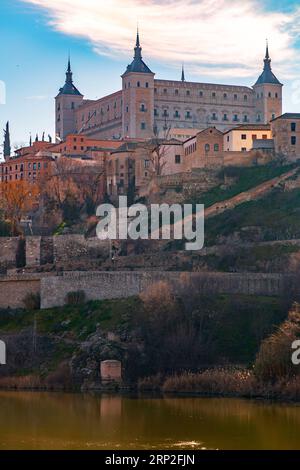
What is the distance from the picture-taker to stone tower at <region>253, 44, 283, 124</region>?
397 ft

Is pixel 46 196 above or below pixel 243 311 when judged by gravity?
above

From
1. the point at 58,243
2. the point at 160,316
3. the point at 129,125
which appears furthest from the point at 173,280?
the point at 129,125

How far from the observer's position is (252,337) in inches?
2628

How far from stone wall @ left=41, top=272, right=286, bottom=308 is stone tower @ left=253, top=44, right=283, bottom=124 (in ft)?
164

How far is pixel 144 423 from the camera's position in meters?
54.0

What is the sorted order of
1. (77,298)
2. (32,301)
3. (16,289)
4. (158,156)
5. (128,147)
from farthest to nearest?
(128,147)
(158,156)
(16,289)
(32,301)
(77,298)

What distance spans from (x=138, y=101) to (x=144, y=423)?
220 feet

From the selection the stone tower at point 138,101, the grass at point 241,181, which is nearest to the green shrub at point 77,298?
the grass at point 241,181

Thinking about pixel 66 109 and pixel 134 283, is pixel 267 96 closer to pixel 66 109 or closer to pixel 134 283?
pixel 66 109

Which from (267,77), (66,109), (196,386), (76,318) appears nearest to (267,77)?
(267,77)

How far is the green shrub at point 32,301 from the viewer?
7488 centimetres

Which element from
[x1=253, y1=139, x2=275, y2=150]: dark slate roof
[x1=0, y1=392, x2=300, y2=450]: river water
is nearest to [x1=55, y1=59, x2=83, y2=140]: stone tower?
[x1=253, y1=139, x2=275, y2=150]: dark slate roof
